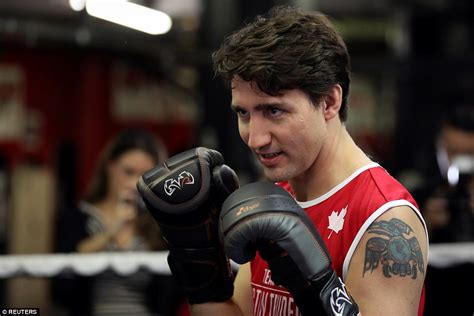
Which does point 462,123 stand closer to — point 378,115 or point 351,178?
point 351,178

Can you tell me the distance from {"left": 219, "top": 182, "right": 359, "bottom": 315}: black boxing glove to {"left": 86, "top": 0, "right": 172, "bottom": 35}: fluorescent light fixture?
581 centimetres

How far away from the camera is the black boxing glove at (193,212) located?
2527 millimetres

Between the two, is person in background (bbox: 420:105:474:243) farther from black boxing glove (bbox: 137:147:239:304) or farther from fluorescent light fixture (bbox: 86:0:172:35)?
fluorescent light fixture (bbox: 86:0:172:35)

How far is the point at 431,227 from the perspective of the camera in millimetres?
4570

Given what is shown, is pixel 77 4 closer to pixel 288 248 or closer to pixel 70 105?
pixel 70 105

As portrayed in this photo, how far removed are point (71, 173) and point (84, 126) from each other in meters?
0.57

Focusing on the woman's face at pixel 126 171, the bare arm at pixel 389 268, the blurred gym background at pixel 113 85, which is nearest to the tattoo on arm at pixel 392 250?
the bare arm at pixel 389 268

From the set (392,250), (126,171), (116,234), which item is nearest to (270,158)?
(392,250)

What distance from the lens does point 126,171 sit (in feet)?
14.7

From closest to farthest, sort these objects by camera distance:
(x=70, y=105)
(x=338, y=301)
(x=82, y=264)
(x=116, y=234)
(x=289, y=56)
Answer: (x=338, y=301), (x=289, y=56), (x=82, y=264), (x=116, y=234), (x=70, y=105)

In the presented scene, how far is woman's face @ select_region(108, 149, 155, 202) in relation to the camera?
4.43 meters

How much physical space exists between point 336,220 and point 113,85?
326 inches

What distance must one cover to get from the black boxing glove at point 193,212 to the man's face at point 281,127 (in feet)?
0.56

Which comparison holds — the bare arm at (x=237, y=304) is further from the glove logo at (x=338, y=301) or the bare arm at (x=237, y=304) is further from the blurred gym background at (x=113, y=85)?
the blurred gym background at (x=113, y=85)
